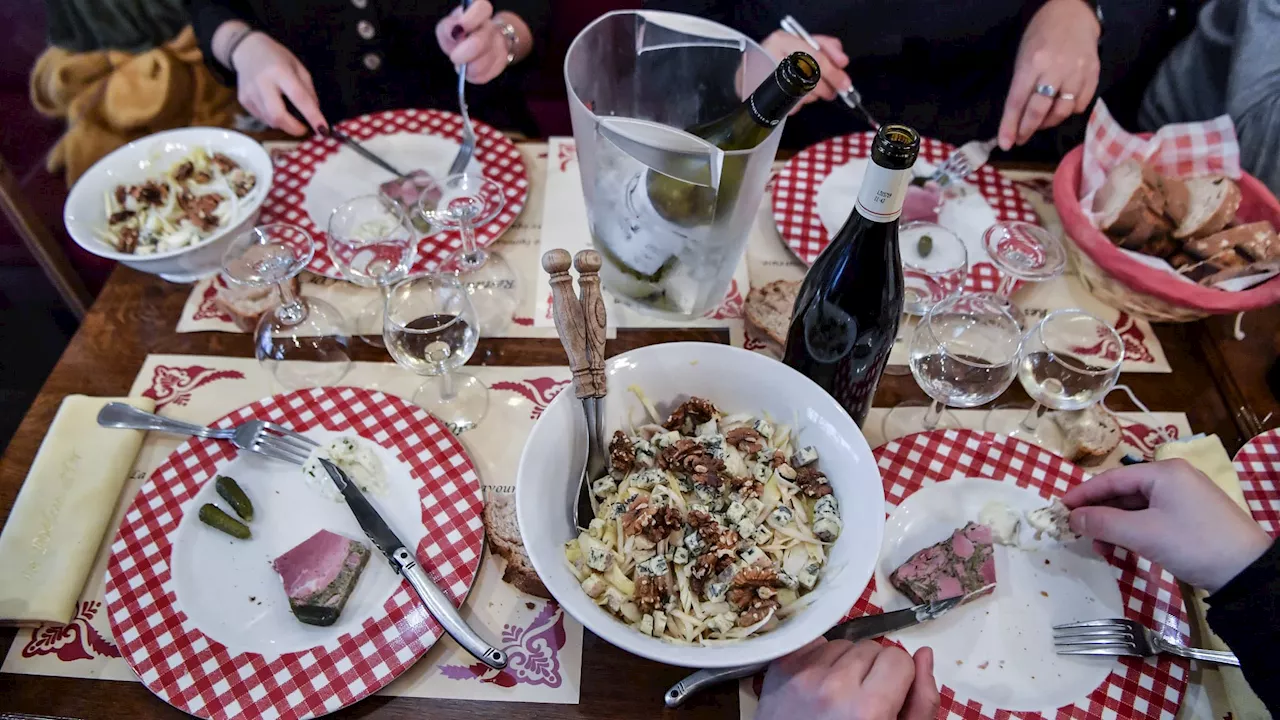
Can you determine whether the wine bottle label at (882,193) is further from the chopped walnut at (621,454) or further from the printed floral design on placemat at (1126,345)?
the printed floral design on placemat at (1126,345)

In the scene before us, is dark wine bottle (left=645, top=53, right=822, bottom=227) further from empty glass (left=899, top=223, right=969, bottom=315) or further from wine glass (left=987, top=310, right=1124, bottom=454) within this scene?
wine glass (left=987, top=310, right=1124, bottom=454)

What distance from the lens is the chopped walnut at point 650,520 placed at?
90 centimetres

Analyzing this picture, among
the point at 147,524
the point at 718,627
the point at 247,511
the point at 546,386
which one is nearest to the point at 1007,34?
the point at 546,386

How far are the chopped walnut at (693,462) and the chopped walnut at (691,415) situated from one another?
0.12 feet

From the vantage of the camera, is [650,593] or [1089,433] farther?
[1089,433]

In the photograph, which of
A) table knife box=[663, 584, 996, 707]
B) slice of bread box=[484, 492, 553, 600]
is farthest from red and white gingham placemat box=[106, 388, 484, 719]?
table knife box=[663, 584, 996, 707]

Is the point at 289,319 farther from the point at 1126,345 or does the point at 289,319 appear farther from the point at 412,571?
the point at 1126,345

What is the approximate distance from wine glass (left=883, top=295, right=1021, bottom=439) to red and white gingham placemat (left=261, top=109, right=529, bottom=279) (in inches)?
30.3

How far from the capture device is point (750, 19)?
1.75 meters

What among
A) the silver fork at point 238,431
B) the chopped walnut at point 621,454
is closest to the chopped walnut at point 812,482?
the chopped walnut at point 621,454

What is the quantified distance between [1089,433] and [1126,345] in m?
0.23

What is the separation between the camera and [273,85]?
1.48 meters

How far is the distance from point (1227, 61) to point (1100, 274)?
33.6 inches

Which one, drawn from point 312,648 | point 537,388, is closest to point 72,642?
point 312,648
